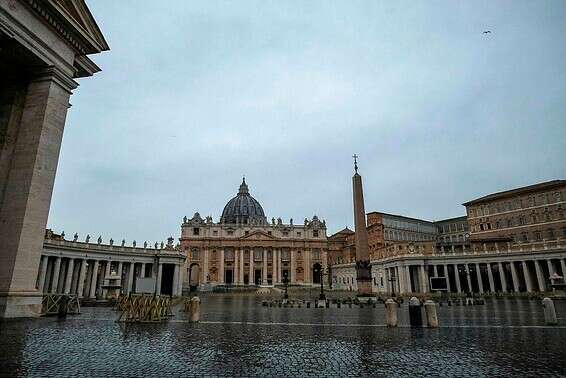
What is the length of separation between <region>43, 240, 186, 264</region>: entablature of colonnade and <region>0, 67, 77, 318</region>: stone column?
117 feet

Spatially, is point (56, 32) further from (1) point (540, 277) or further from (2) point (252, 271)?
(2) point (252, 271)

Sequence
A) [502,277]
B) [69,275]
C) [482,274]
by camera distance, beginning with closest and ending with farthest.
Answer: [69,275]
[502,277]
[482,274]

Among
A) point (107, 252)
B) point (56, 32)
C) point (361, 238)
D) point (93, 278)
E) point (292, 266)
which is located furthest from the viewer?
point (292, 266)

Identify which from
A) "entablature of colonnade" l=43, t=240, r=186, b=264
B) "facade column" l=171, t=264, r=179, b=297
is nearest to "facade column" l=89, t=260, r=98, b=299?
"entablature of colonnade" l=43, t=240, r=186, b=264

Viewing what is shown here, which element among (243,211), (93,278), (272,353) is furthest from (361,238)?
(243,211)

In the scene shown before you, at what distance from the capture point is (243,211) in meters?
115

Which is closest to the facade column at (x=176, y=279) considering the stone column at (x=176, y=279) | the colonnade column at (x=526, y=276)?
the stone column at (x=176, y=279)

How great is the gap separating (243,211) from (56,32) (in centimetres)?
10373

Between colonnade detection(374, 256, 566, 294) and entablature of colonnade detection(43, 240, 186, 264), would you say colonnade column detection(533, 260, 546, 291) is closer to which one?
colonnade detection(374, 256, 566, 294)

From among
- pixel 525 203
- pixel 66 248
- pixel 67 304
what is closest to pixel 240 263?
pixel 66 248

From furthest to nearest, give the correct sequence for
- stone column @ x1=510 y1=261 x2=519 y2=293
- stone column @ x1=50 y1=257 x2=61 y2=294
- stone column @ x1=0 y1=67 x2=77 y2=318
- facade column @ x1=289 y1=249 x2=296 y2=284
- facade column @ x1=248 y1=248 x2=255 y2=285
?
1. facade column @ x1=289 y1=249 x2=296 y2=284
2. facade column @ x1=248 y1=248 x2=255 y2=285
3. stone column @ x1=510 y1=261 x2=519 y2=293
4. stone column @ x1=50 y1=257 x2=61 y2=294
5. stone column @ x1=0 y1=67 x2=77 y2=318

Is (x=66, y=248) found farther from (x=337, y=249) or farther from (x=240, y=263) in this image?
(x=337, y=249)

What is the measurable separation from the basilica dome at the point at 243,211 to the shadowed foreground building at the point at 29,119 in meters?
95.5

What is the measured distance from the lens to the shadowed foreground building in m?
10.3
